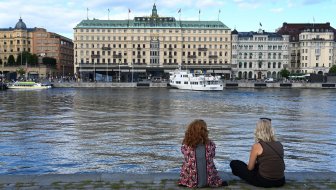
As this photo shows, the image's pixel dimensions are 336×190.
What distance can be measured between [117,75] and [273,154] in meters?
181

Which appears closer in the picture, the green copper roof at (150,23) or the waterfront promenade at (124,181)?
the waterfront promenade at (124,181)

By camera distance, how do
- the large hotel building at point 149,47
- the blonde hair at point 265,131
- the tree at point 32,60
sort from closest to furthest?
the blonde hair at point 265,131
the large hotel building at point 149,47
the tree at point 32,60

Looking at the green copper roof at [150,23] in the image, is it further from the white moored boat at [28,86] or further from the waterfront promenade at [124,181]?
the waterfront promenade at [124,181]

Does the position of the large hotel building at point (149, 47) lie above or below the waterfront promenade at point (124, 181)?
above

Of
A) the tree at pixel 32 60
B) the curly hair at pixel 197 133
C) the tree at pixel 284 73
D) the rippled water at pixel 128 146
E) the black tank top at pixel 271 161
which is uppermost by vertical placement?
the tree at pixel 32 60

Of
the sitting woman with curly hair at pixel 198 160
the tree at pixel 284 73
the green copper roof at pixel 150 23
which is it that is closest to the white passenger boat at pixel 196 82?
the green copper roof at pixel 150 23

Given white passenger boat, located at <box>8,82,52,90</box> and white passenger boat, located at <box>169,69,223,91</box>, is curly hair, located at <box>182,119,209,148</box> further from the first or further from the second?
white passenger boat, located at <box>8,82,52,90</box>

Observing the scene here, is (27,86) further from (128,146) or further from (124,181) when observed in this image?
(124,181)

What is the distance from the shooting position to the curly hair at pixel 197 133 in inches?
446

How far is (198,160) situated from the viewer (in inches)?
452

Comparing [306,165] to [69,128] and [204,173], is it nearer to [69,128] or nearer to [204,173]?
[204,173]

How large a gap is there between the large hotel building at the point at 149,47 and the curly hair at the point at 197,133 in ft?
581

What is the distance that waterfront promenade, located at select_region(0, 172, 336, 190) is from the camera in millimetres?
11399

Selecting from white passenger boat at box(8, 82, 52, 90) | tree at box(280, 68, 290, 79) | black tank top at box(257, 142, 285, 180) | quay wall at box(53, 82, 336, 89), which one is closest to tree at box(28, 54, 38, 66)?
quay wall at box(53, 82, 336, 89)
